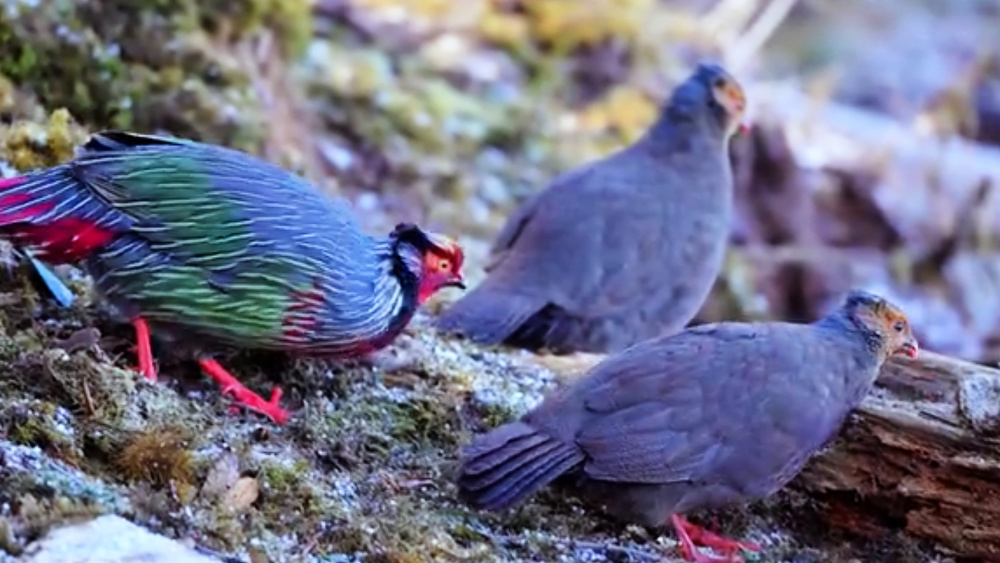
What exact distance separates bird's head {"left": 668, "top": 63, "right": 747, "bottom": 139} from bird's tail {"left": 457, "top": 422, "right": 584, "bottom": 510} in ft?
9.57

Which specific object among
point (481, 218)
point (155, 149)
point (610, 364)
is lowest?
point (481, 218)

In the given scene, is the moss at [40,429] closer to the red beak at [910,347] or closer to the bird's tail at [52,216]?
the bird's tail at [52,216]

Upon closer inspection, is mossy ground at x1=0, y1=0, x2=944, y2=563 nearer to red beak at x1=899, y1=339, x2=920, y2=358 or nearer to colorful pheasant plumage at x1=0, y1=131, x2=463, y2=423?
colorful pheasant plumage at x1=0, y1=131, x2=463, y2=423

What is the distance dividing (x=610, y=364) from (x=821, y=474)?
2.12 feet

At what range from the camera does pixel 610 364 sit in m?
3.80

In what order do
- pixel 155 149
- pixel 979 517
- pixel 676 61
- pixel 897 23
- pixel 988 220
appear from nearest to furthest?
pixel 979 517 < pixel 155 149 < pixel 988 220 < pixel 676 61 < pixel 897 23

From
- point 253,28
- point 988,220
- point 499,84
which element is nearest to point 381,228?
point 253,28

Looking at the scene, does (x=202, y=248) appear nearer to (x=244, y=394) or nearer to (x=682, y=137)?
Answer: (x=244, y=394)

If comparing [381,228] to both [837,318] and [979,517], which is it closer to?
[837,318]

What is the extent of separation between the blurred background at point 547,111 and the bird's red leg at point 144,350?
3.90 ft

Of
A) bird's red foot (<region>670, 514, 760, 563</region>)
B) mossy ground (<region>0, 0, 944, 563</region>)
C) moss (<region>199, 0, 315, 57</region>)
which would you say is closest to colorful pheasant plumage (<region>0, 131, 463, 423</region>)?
mossy ground (<region>0, 0, 944, 563</region>)

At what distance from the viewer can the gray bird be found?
3541 mm

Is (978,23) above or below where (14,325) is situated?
above

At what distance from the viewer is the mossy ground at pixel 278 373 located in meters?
3.28
